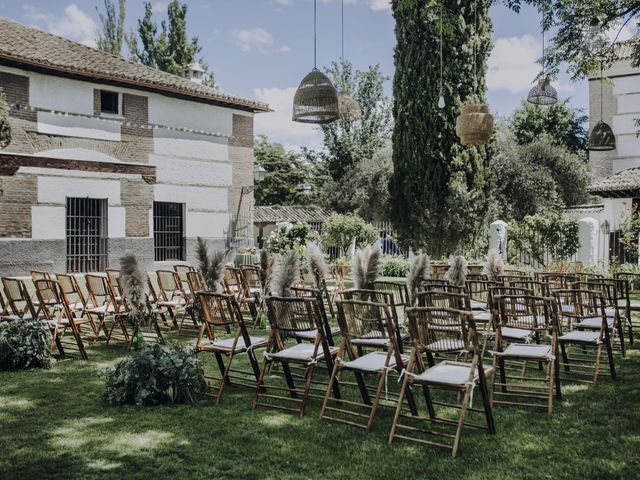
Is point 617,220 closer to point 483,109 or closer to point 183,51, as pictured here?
point 483,109

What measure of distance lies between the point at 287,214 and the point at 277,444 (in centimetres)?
2926

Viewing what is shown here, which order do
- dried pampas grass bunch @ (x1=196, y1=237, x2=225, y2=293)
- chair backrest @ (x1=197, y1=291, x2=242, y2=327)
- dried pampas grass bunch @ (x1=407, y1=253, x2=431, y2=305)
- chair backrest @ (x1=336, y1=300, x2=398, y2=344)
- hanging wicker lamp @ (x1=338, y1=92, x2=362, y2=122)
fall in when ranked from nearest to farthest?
chair backrest @ (x1=336, y1=300, x2=398, y2=344) < chair backrest @ (x1=197, y1=291, x2=242, y2=327) < dried pampas grass bunch @ (x1=407, y1=253, x2=431, y2=305) < dried pampas grass bunch @ (x1=196, y1=237, x2=225, y2=293) < hanging wicker lamp @ (x1=338, y1=92, x2=362, y2=122)

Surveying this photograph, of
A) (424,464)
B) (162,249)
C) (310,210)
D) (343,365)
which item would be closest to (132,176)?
(162,249)

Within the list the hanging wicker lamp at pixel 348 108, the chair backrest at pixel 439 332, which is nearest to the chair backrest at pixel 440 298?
the chair backrest at pixel 439 332

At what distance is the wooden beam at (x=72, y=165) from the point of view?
13.7 metres

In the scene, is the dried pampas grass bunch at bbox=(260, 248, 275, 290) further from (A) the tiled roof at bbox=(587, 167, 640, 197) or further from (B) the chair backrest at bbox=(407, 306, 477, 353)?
(A) the tiled roof at bbox=(587, 167, 640, 197)

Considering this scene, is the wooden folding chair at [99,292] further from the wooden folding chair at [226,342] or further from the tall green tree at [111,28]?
the tall green tree at [111,28]

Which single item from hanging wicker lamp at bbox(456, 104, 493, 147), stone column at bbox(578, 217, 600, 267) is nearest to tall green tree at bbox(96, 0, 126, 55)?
stone column at bbox(578, 217, 600, 267)

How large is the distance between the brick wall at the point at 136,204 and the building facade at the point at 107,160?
0.03 meters

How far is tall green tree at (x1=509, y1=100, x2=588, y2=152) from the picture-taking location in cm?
3534

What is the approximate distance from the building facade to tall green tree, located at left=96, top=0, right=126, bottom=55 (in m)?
A: 15.8

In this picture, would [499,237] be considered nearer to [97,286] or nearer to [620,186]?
[620,186]

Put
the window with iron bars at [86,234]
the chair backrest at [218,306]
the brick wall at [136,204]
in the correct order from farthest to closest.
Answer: the brick wall at [136,204] → the window with iron bars at [86,234] → the chair backrest at [218,306]

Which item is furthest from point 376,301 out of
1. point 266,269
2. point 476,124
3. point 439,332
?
point 476,124
